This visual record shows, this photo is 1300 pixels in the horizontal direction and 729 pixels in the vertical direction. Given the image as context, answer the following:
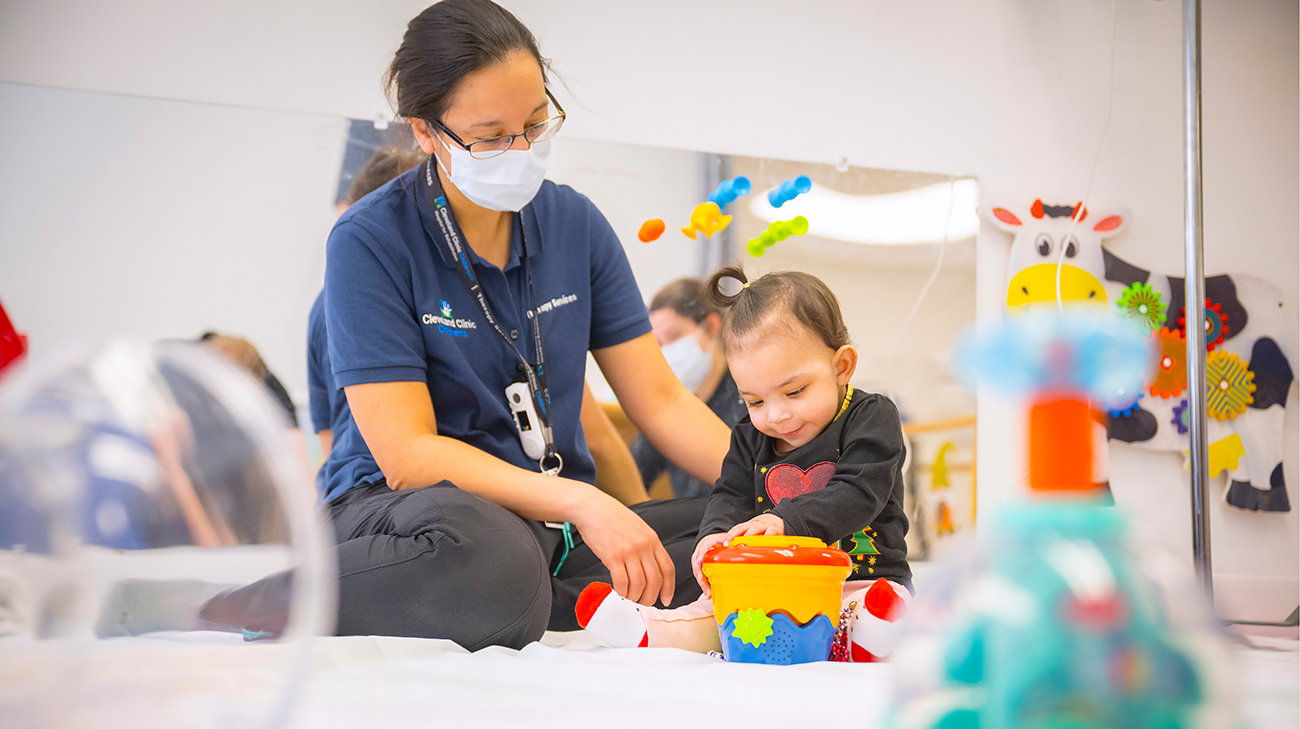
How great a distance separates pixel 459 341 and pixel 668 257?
1152 millimetres

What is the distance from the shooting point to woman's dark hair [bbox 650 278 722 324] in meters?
2.35

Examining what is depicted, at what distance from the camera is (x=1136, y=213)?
9.12 feet

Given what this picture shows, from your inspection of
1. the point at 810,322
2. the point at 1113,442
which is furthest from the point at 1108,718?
the point at 1113,442

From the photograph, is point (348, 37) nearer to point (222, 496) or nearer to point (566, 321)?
point (566, 321)

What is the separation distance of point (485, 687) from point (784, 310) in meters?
0.63

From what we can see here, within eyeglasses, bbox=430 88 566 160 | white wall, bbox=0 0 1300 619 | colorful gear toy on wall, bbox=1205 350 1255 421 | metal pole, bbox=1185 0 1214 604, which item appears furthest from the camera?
colorful gear toy on wall, bbox=1205 350 1255 421

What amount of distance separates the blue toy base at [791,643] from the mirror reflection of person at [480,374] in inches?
7.0

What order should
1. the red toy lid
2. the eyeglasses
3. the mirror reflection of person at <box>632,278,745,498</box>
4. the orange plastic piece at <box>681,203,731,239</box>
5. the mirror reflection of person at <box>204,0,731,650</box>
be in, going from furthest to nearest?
the mirror reflection of person at <box>632,278,745,498</box>, the orange plastic piece at <box>681,203,731,239</box>, the eyeglasses, the mirror reflection of person at <box>204,0,731,650</box>, the red toy lid

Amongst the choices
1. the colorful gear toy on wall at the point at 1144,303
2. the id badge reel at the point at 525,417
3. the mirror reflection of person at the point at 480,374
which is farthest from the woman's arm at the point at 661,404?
the colorful gear toy on wall at the point at 1144,303

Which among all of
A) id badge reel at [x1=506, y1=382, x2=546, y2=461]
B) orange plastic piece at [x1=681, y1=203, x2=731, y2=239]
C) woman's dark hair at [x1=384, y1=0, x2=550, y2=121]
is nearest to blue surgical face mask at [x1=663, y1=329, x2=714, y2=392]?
orange plastic piece at [x1=681, y1=203, x2=731, y2=239]

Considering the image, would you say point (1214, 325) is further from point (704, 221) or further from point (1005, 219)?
point (704, 221)

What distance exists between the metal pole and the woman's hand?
840 mm

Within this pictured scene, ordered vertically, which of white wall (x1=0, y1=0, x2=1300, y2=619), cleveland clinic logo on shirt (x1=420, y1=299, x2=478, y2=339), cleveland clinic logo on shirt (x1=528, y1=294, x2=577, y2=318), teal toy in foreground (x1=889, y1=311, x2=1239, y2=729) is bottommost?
teal toy in foreground (x1=889, y1=311, x2=1239, y2=729)

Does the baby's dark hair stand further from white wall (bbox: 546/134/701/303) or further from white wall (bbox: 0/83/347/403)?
white wall (bbox: 0/83/347/403)
